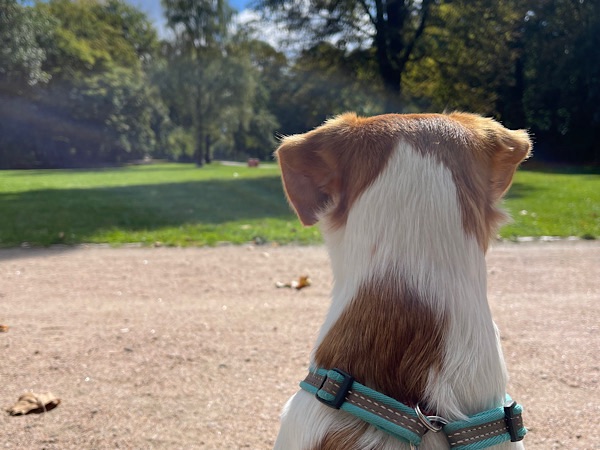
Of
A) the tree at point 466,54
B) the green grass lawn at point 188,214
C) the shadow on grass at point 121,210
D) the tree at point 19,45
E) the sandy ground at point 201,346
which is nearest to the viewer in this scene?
the sandy ground at point 201,346

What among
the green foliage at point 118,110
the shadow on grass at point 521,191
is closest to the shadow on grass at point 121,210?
the shadow on grass at point 521,191

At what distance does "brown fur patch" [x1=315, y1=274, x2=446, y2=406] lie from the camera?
134 cm

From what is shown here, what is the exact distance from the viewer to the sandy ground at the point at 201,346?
291 cm

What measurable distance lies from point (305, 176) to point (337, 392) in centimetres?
61

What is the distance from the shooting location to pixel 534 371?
358 cm

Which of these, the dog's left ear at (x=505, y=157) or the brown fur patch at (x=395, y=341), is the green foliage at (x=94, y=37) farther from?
the brown fur patch at (x=395, y=341)

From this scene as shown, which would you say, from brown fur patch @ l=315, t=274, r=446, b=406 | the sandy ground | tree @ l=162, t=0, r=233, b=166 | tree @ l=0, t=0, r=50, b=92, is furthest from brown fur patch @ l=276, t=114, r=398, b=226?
tree @ l=162, t=0, r=233, b=166

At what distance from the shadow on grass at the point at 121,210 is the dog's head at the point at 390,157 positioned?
767cm

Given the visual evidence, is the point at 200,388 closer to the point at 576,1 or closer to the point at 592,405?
the point at 592,405

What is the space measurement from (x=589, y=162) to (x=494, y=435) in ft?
112

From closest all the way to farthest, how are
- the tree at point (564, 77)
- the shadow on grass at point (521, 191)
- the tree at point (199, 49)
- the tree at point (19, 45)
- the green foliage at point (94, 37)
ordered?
1. the shadow on grass at point (521, 191)
2. the tree at point (19, 45)
3. the tree at point (564, 77)
4. the green foliage at point (94, 37)
5. the tree at point (199, 49)

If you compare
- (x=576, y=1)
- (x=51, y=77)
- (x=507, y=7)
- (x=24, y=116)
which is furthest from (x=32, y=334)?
(x=51, y=77)

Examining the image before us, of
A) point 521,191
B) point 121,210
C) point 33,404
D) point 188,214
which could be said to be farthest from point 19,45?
point 33,404

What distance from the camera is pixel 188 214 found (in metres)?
11.7
